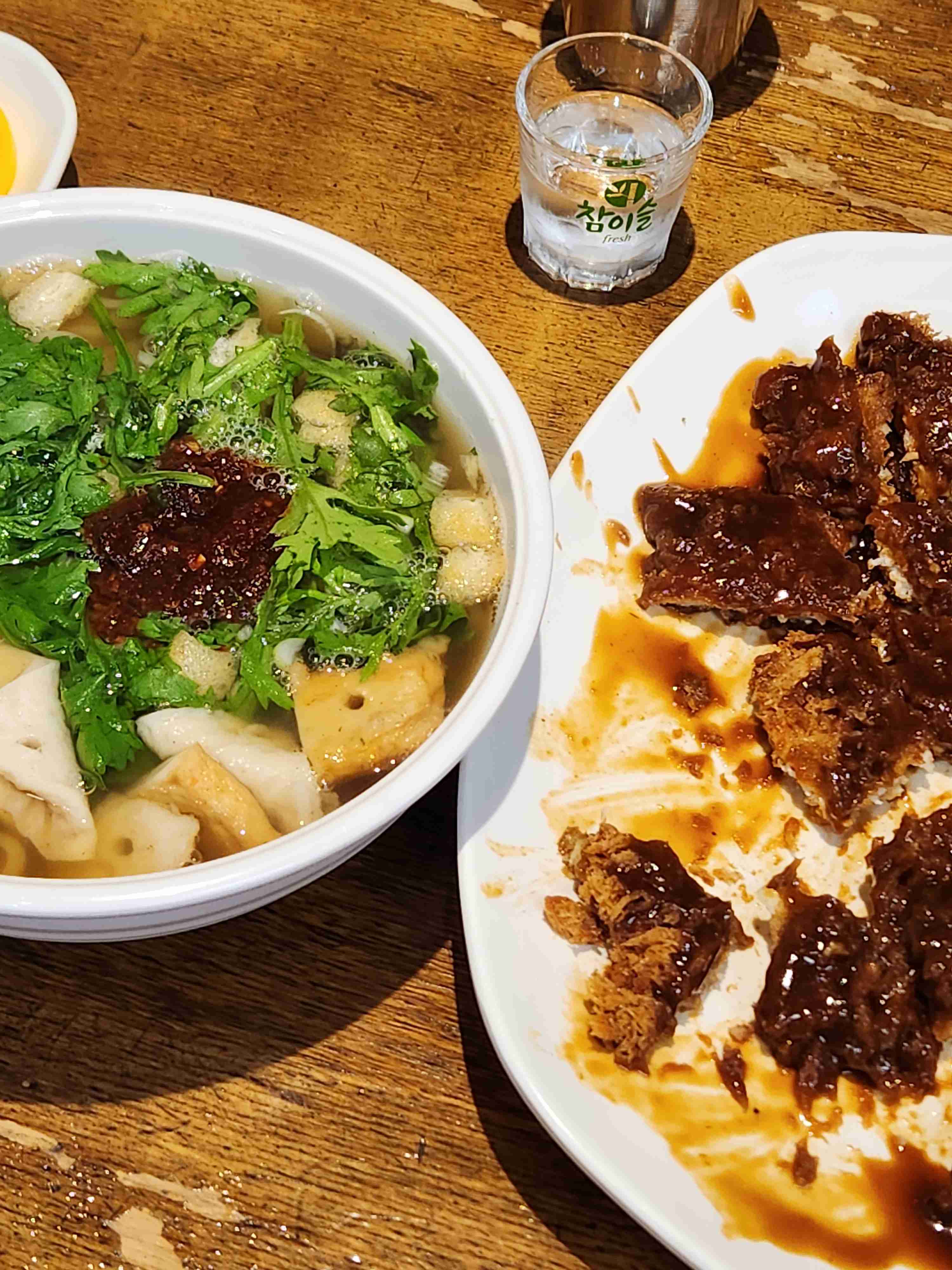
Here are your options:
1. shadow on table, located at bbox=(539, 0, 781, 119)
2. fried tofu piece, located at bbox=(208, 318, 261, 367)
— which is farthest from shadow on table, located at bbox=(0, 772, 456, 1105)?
shadow on table, located at bbox=(539, 0, 781, 119)

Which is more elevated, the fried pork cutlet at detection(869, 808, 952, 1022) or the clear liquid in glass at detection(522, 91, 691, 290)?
the clear liquid in glass at detection(522, 91, 691, 290)

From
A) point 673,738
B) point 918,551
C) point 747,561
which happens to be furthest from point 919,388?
point 673,738

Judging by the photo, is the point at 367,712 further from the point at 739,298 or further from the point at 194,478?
the point at 739,298

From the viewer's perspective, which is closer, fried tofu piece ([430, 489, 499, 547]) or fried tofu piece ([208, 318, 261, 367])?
fried tofu piece ([430, 489, 499, 547])

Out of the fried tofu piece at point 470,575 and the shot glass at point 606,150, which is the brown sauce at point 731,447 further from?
the fried tofu piece at point 470,575

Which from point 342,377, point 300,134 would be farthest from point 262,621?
point 300,134

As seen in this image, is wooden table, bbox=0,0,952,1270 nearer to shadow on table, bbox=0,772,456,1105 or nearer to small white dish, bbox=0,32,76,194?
shadow on table, bbox=0,772,456,1105

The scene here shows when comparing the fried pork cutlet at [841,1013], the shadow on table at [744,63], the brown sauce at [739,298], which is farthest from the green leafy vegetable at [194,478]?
the shadow on table at [744,63]
